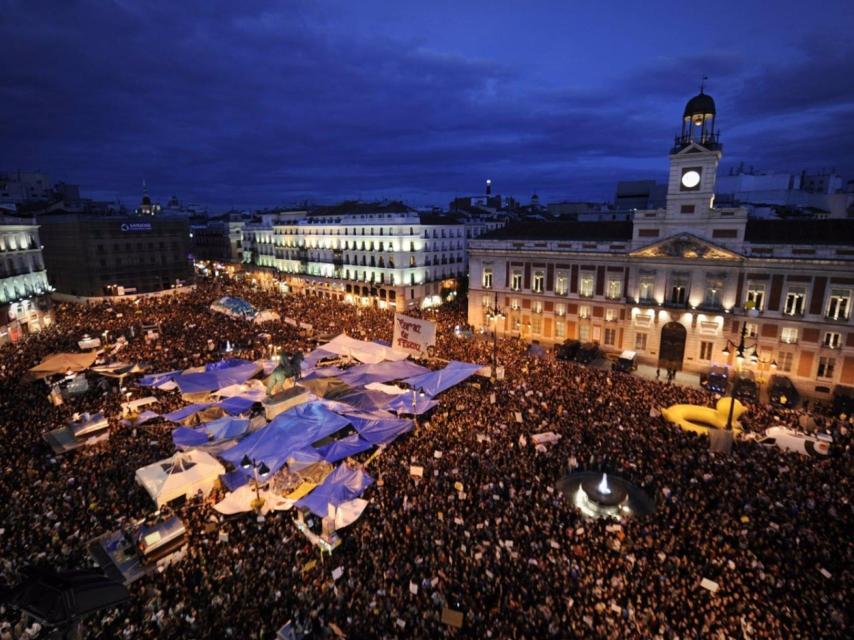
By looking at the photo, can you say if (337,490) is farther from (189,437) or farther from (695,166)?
(695,166)

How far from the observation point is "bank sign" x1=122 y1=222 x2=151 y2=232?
68.9 metres

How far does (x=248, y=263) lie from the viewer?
90062 mm

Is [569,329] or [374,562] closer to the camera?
[374,562]

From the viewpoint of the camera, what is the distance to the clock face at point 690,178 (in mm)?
33625

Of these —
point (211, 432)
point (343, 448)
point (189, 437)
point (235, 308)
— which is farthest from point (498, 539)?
point (235, 308)

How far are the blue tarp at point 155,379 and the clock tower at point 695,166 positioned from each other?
38.2 m

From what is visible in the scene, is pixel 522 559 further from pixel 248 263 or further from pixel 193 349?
pixel 248 263

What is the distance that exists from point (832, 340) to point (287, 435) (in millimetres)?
35303

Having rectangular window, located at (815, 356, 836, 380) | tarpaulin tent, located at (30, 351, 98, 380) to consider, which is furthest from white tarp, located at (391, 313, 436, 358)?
rectangular window, located at (815, 356, 836, 380)

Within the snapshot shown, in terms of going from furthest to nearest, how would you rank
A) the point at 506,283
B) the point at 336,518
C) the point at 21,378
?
1. the point at 506,283
2. the point at 21,378
3. the point at 336,518

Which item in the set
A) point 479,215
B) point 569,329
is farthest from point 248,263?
point 569,329

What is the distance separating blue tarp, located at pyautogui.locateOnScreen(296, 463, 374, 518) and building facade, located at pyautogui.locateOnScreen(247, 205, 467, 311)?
42133 millimetres

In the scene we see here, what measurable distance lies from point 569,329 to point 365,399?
2421 cm

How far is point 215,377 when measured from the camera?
1054 inches
